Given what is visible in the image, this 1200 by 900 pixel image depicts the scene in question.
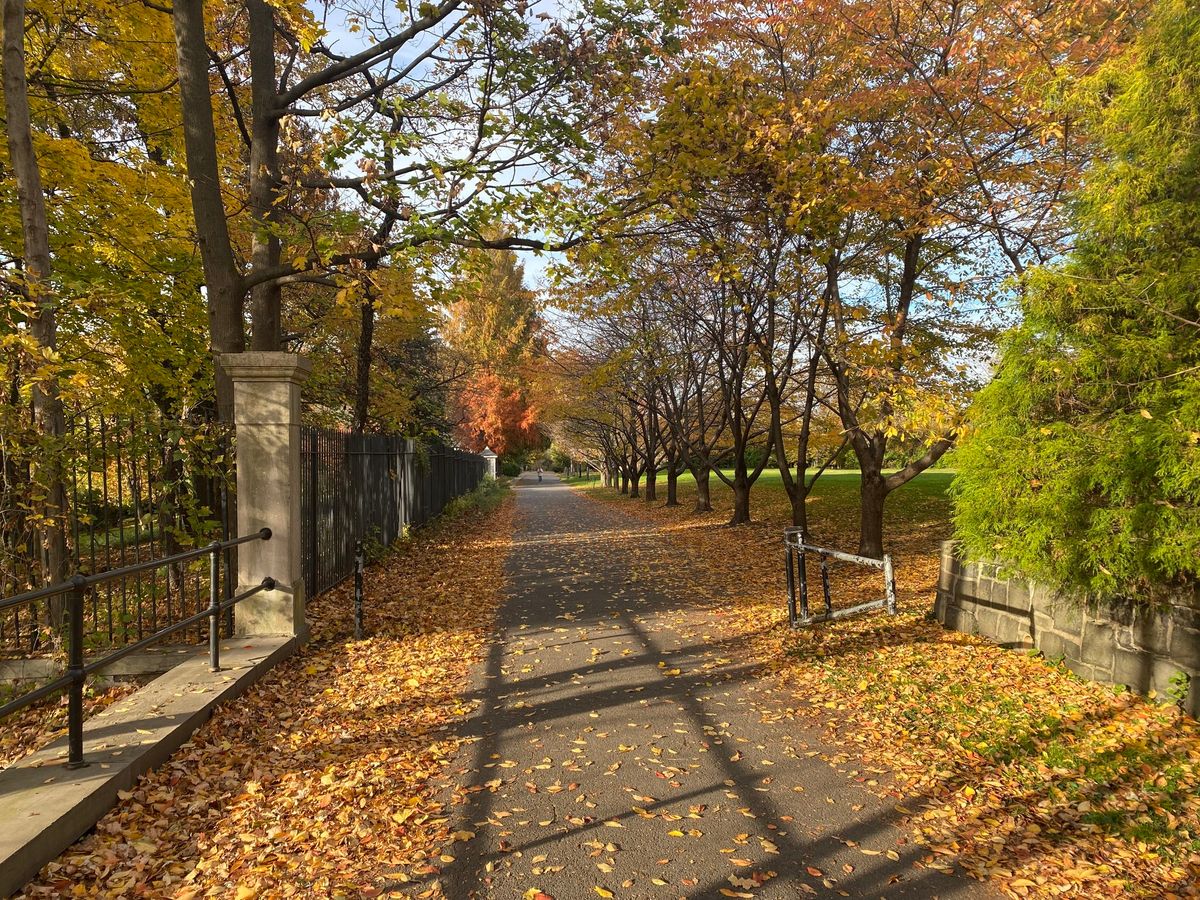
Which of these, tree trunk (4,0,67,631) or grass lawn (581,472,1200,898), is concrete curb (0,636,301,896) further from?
grass lawn (581,472,1200,898)

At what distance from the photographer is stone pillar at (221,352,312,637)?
643 cm

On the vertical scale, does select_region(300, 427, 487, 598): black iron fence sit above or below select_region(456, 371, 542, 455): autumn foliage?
below

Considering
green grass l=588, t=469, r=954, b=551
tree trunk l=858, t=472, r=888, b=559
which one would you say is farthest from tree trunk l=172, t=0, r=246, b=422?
green grass l=588, t=469, r=954, b=551

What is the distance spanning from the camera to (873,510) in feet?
37.7

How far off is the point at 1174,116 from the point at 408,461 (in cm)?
1409

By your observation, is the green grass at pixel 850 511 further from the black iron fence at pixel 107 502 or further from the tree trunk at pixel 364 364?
the black iron fence at pixel 107 502

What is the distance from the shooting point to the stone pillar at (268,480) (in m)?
6.43

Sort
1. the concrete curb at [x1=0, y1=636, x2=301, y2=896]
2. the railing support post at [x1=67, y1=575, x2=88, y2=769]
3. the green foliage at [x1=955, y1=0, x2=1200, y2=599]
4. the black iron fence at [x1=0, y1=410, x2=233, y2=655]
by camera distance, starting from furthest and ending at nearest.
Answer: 1. the black iron fence at [x1=0, y1=410, x2=233, y2=655]
2. the green foliage at [x1=955, y1=0, x2=1200, y2=599]
3. the railing support post at [x1=67, y1=575, x2=88, y2=769]
4. the concrete curb at [x1=0, y1=636, x2=301, y2=896]

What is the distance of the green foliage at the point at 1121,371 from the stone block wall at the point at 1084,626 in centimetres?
24

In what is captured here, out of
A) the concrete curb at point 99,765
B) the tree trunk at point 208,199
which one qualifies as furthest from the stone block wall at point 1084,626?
the tree trunk at point 208,199

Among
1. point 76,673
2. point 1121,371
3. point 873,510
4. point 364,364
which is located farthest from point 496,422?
point 76,673

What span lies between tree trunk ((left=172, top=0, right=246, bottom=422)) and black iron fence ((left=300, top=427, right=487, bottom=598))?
1309 mm

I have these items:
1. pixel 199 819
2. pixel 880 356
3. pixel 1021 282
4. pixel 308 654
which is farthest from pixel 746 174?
pixel 199 819

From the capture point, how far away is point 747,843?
3406 millimetres
